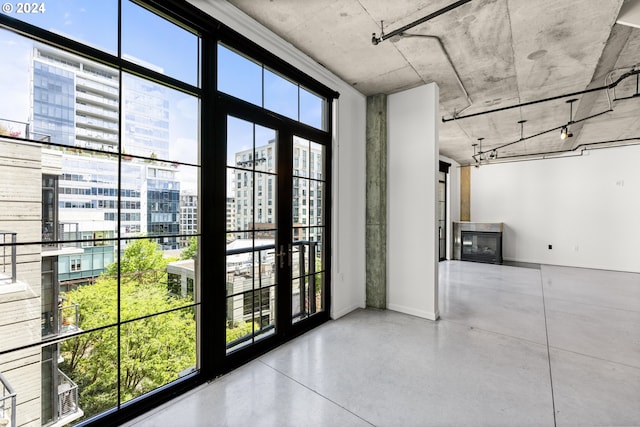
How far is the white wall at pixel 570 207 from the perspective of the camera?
6605 mm

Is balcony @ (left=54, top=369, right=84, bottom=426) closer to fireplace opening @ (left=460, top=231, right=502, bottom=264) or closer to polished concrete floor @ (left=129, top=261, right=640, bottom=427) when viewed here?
polished concrete floor @ (left=129, top=261, right=640, bottom=427)

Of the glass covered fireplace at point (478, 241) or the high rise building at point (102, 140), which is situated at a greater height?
the high rise building at point (102, 140)

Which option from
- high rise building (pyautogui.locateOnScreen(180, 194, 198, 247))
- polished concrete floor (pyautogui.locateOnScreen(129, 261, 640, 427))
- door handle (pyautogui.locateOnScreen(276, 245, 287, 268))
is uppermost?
high rise building (pyautogui.locateOnScreen(180, 194, 198, 247))

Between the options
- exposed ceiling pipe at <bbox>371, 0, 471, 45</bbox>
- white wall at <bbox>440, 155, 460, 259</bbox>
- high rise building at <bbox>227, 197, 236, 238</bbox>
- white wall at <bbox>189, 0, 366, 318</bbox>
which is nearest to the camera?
exposed ceiling pipe at <bbox>371, 0, 471, 45</bbox>

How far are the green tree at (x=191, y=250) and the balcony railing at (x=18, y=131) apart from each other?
1094mm

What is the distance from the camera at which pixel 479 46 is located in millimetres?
2914

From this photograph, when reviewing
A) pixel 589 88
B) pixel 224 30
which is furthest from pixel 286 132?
pixel 589 88

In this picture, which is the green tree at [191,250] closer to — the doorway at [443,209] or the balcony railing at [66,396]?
the balcony railing at [66,396]

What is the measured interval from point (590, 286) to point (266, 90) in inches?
269

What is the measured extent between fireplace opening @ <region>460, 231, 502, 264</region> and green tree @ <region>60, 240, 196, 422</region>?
25.7 feet

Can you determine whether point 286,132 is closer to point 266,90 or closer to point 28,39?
point 266,90

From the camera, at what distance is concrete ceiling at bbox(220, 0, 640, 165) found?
7.81 feet

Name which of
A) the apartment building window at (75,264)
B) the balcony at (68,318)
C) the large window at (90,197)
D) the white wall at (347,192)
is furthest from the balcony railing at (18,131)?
the white wall at (347,192)

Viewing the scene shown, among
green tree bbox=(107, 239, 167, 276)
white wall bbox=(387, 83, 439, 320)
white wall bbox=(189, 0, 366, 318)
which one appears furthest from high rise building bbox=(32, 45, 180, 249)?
white wall bbox=(387, 83, 439, 320)
